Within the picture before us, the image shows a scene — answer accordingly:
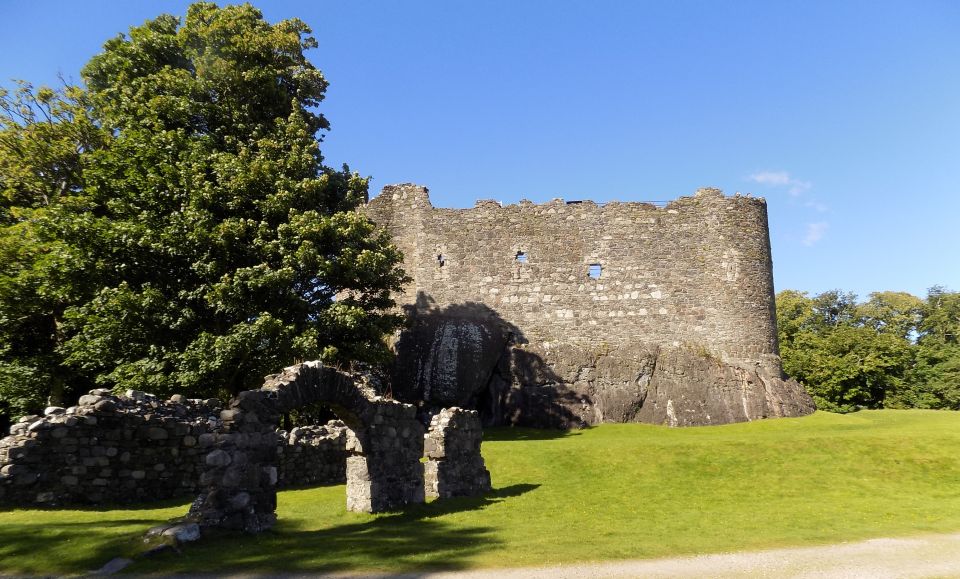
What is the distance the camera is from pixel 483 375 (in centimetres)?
3191

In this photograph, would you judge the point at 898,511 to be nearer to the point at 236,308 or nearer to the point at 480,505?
the point at 480,505

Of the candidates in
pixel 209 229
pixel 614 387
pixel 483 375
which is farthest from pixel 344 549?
pixel 614 387

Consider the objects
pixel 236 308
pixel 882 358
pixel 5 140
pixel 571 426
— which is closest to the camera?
pixel 236 308

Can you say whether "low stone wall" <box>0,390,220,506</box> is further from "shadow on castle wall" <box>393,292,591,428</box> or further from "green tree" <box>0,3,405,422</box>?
"shadow on castle wall" <box>393,292,591,428</box>

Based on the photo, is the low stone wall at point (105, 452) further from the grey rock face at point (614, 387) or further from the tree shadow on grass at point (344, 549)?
the grey rock face at point (614, 387)

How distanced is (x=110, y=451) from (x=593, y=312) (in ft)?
79.6

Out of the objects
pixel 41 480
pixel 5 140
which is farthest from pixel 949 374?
pixel 5 140

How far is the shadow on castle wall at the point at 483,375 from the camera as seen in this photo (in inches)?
1224

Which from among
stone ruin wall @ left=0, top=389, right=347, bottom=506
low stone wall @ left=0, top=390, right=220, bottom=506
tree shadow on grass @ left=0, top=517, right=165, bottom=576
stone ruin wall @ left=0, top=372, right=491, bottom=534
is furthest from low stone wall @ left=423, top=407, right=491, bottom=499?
tree shadow on grass @ left=0, top=517, right=165, bottom=576

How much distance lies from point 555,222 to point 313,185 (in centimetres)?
1634

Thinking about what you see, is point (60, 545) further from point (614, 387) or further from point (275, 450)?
point (614, 387)

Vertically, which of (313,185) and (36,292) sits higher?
(313,185)

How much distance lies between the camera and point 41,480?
44.6 feet

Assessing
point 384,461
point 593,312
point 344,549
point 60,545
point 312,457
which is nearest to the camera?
point 60,545
